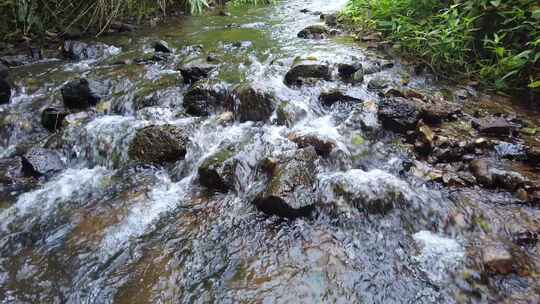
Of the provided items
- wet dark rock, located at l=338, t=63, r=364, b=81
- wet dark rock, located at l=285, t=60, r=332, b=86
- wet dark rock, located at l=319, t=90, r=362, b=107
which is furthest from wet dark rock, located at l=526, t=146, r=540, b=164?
wet dark rock, located at l=285, t=60, r=332, b=86

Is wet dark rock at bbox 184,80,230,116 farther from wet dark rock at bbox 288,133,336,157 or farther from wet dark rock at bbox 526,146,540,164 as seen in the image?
wet dark rock at bbox 526,146,540,164

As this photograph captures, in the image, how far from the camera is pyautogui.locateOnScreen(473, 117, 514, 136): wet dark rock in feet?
11.2

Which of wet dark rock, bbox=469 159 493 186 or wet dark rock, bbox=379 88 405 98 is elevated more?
wet dark rock, bbox=379 88 405 98

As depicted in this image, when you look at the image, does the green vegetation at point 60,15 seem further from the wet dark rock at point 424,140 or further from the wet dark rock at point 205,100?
the wet dark rock at point 424,140

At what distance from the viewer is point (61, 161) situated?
12.6 ft

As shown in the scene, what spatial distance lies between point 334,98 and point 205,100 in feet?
5.34

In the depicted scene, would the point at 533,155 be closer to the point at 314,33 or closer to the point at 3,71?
the point at 314,33

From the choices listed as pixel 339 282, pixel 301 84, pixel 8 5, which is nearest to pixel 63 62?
pixel 8 5

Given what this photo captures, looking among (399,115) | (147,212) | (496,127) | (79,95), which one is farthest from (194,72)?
(496,127)

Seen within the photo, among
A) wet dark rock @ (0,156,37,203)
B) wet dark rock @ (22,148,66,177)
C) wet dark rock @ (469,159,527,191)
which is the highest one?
A: wet dark rock @ (469,159,527,191)

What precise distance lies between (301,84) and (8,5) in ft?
19.2

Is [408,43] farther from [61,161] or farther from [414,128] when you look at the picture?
[61,161]

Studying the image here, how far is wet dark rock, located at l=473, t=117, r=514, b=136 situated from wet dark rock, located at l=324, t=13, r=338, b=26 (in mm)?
4802

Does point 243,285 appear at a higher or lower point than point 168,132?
lower
